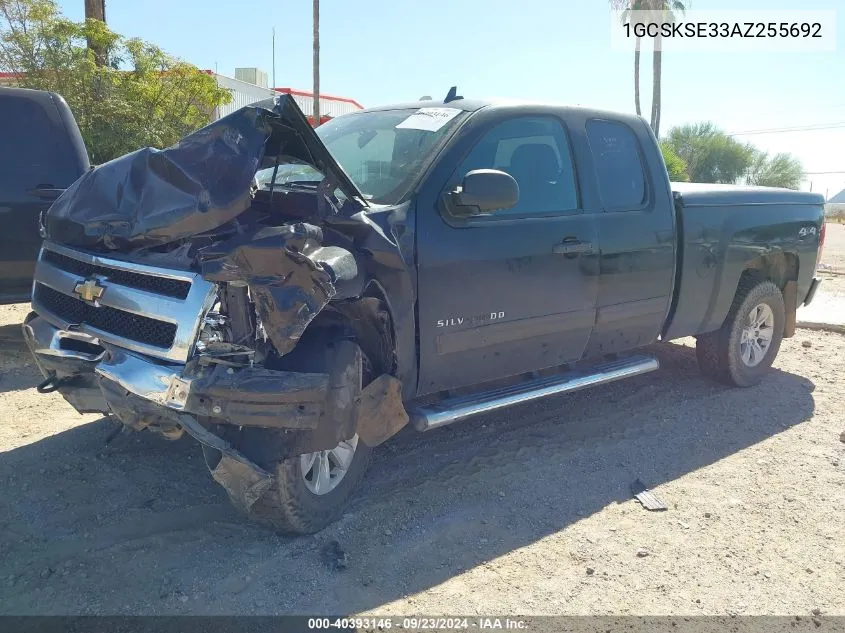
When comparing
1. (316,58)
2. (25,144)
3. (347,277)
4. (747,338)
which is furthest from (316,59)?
(347,277)

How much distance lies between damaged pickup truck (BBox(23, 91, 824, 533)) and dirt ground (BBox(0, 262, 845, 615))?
1.18 feet

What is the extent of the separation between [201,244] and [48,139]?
412 centimetres

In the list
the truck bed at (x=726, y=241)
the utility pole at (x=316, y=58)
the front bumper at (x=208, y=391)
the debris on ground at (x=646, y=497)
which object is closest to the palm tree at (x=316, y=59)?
the utility pole at (x=316, y=58)

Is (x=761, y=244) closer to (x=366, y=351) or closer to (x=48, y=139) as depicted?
(x=366, y=351)

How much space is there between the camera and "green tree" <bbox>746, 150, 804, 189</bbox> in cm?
4854

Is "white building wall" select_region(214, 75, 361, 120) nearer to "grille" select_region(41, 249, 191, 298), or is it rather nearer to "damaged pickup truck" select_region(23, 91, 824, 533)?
"damaged pickup truck" select_region(23, 91, 824, 533)

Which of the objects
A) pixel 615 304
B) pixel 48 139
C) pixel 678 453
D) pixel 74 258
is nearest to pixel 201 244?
pixel 74 258

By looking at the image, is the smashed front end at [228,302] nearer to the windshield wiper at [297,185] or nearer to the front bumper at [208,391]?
the front bumper at [208,391]

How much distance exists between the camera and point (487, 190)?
11.3 ft

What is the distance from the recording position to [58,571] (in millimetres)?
2957

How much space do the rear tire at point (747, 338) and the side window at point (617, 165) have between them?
1.59m

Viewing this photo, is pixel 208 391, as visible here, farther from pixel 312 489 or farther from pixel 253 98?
pixel 253 98

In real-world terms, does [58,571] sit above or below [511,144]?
below

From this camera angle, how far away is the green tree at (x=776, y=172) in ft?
159
